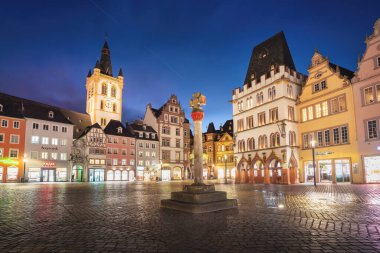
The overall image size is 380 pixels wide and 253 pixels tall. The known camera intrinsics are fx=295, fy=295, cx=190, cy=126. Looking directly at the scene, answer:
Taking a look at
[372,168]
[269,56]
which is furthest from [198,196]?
[269,56]

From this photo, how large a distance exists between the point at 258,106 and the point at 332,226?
40825 millimetres

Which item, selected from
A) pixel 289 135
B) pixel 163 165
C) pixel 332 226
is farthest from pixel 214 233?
pixel 163 165

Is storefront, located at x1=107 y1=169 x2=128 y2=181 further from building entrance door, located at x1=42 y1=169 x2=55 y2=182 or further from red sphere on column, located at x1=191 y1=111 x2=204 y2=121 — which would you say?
red sphere on column, located at x1=191 y1=111 x2=204 y2=121

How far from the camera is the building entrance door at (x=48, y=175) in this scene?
56906 mm

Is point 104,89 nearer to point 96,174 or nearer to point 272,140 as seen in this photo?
point 96,174

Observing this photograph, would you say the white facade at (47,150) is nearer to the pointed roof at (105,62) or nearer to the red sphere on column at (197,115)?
the pointed roof at (105,62)

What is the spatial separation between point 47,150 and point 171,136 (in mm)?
31114

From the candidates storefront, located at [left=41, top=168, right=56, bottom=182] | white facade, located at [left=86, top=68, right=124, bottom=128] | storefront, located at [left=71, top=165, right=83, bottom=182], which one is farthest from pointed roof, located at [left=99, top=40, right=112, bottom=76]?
storefront, located at [left=41, top=168, right=56, bottom=182]

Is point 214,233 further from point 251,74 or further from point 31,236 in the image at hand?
point 251,74

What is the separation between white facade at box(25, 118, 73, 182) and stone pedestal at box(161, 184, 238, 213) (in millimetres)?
50751

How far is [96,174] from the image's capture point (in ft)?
210

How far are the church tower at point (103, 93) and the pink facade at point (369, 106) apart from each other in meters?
62.6

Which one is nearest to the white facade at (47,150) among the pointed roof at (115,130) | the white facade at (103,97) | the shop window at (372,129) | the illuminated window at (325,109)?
the pointed roof at (115,130)

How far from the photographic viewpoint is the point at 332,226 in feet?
26.0
